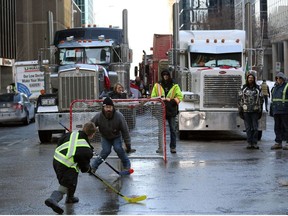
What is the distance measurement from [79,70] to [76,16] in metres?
116

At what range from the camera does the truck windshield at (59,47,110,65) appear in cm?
2089

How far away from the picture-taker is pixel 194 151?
15977 mm

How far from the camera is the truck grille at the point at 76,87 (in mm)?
18938

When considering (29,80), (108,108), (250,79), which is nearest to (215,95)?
(250,79)

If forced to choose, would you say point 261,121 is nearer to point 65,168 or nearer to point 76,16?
point 65,168

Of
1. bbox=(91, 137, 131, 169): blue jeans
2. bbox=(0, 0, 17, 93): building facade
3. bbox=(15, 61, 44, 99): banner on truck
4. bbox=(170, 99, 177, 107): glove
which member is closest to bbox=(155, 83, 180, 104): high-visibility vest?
bbox=(170, 99, 177, 107): glove

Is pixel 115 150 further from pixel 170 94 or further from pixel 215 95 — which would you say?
pixel 215 95

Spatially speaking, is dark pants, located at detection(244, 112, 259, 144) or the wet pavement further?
dark pants, located at detection(244, 112, 259, 144)

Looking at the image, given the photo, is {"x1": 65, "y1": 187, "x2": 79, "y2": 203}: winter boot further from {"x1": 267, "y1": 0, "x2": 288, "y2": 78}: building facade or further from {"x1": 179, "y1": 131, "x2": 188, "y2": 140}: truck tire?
{"x1": 267, "y1": 0, "x2": 288, "y2": 78}: building facade

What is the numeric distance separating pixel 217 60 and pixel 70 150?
1200 centimetres

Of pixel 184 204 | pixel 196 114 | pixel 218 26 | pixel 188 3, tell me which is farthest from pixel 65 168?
pixel 188 3

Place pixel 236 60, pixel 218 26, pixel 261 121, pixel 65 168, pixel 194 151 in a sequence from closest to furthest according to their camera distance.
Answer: pixel 65 168 → pixel 194 151 → pixel 261 121 → pixel 236 60 → pixel 218 26

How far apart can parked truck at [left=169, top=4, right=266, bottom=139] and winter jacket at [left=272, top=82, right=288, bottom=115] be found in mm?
2192

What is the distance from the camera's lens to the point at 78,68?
18953mm
